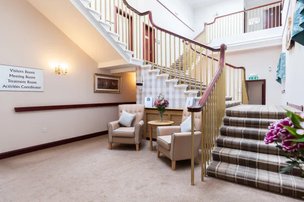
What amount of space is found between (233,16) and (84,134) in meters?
7.21

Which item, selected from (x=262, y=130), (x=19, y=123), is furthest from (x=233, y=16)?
(x=19, y=123)

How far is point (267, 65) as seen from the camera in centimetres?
664

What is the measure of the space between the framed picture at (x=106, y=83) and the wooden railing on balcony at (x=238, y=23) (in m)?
4.36

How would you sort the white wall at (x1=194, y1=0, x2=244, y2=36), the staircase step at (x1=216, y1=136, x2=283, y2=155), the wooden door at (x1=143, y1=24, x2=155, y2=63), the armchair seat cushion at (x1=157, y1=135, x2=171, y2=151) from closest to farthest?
the staircase step at (x1=216, y1=136, x2=283, y2=155)
the armchair seat cushion at (x1=157, y1=135, x2=171, y2=151)
the wooden door at (x1=143, y1=24, x2=155, y2=63)
the white wall at (x1=194, y1=0, x2=244, y2=36)

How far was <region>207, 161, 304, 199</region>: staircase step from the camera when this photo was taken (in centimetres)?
199

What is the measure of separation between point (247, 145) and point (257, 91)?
5303mm

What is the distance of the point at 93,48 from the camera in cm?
436

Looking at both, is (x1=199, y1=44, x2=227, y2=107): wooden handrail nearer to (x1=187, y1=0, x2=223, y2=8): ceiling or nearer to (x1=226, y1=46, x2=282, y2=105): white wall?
(x1=226, y1=46, x2=282, y2=105): white wall

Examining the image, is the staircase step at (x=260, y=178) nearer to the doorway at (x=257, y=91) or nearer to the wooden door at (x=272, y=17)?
the doorway at (x=257, y=91)

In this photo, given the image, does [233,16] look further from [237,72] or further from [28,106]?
[28,106]

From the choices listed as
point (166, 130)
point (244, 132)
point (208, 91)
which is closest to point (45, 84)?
point (166, 130)

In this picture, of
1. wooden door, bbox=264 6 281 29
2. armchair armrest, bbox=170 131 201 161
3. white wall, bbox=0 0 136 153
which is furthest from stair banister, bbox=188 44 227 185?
wooden door, bbox=264 6 281 29

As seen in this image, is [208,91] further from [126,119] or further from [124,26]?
[124,26]

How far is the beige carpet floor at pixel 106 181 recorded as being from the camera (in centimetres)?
203
